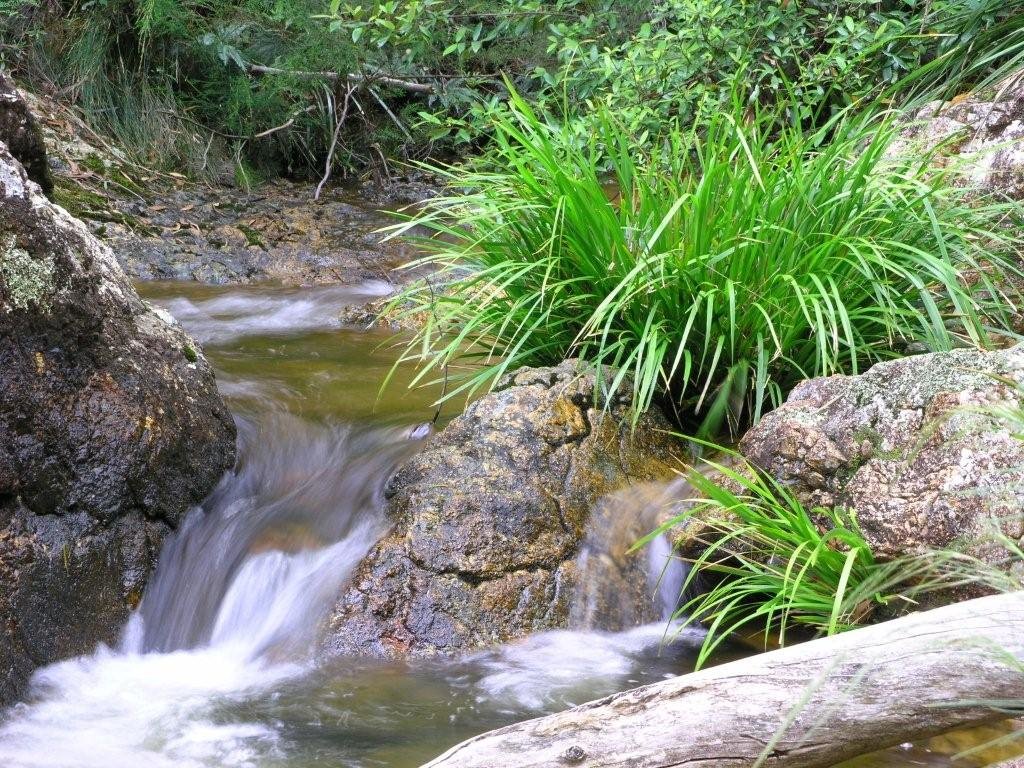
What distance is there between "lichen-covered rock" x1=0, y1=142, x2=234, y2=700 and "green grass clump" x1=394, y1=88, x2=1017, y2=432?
101 centimetres

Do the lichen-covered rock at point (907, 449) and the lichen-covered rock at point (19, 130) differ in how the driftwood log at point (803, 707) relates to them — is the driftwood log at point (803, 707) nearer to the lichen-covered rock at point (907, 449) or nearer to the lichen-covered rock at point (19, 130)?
the lichen-covered rock at point (907, 449)

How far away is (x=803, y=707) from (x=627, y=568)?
1.48 meters

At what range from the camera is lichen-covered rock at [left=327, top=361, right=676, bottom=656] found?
3.24 meters

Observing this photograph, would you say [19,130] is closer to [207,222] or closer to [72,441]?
[72,441]

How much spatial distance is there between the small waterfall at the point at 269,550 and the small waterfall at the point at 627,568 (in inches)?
30.3

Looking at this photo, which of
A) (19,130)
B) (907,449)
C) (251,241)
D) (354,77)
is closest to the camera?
(907,449)

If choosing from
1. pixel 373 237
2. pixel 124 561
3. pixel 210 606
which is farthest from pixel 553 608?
pixel 373 237

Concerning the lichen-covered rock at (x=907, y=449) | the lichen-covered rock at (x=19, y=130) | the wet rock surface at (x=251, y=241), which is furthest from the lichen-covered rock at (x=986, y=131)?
the lichen-covered rock at (x=19, y=130)

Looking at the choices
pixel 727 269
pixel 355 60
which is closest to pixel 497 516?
pixel 727 269

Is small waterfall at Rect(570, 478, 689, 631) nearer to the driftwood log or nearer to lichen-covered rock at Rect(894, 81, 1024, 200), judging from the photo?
the driftwood log

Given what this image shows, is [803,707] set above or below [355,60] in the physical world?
below

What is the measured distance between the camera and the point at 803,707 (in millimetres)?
1909

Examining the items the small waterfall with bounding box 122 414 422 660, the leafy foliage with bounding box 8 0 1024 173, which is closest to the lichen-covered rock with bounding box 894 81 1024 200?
the leafy foliage with bounding box 8 0 1024 173

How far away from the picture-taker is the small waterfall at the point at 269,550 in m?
3.39
